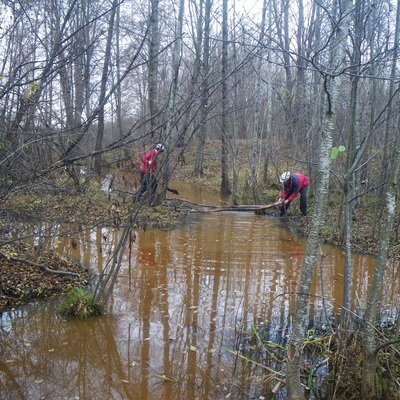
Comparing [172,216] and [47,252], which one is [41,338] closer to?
[47,252]

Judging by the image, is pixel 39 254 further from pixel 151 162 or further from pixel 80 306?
pixel 151 162

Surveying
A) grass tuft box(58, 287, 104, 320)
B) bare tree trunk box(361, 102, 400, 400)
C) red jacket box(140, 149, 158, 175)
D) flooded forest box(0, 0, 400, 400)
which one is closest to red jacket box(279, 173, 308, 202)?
flooded forest box(0, 0, 400, 400)

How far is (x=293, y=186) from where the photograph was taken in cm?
1024

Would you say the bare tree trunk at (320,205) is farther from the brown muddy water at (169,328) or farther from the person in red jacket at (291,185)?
the person in red jacket at (291,185)

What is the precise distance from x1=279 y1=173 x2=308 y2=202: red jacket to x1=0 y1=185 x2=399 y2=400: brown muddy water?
228 centimetres

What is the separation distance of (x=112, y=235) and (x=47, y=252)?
2.85m

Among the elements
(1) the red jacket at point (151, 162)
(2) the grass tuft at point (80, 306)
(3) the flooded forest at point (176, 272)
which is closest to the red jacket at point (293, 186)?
(3) the flooded forest at point (176, 272)

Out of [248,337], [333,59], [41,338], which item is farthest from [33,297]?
[333,59]

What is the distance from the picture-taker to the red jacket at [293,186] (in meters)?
10.2

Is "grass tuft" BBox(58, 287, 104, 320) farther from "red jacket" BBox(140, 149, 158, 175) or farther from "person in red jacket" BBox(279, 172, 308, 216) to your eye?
"person in red jacket" BBox(279, 172, 308, 216)

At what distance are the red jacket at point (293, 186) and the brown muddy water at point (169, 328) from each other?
2277 millimetres

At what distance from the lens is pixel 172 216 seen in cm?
1155

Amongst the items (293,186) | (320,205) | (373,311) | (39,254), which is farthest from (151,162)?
(293,186)

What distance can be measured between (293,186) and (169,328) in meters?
6.31
